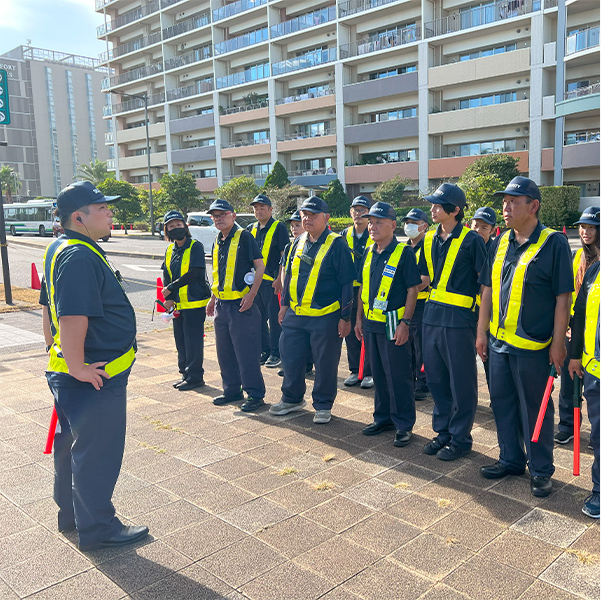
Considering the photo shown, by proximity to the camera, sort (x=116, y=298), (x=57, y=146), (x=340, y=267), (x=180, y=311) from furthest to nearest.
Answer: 1. (x=57, y=146)
2. (x=180, y=311)
3. (x=340, y=267)
4. (x=116, y=298)

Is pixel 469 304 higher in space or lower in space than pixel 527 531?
higher

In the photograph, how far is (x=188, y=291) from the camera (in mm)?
6711

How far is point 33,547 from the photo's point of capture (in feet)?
11.3

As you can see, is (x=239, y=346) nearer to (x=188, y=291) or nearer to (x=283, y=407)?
(x=283, y=407)

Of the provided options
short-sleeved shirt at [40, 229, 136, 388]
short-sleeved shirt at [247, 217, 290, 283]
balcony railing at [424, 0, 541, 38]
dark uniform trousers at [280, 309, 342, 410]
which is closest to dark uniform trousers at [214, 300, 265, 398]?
dark uniform trousers at [280, 309, 342, 410]

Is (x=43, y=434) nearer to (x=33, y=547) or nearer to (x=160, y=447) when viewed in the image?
(x=160, y=447)

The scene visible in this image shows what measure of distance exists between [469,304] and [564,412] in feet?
4.57

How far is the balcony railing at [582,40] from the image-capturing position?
27.8m

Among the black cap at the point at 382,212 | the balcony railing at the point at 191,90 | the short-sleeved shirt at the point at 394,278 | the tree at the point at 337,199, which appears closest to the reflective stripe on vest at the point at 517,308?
the short-sleeved shirt at the point at 394,278

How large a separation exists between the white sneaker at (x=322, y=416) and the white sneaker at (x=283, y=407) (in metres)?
0.35

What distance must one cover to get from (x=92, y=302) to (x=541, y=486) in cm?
314

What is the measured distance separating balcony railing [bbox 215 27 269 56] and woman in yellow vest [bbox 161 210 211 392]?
146ft

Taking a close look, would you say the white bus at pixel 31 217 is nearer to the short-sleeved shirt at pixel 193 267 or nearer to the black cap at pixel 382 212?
the short-sleeved shirt at pixel 193 267

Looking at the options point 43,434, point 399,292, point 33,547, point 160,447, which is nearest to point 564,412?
point 399,292
